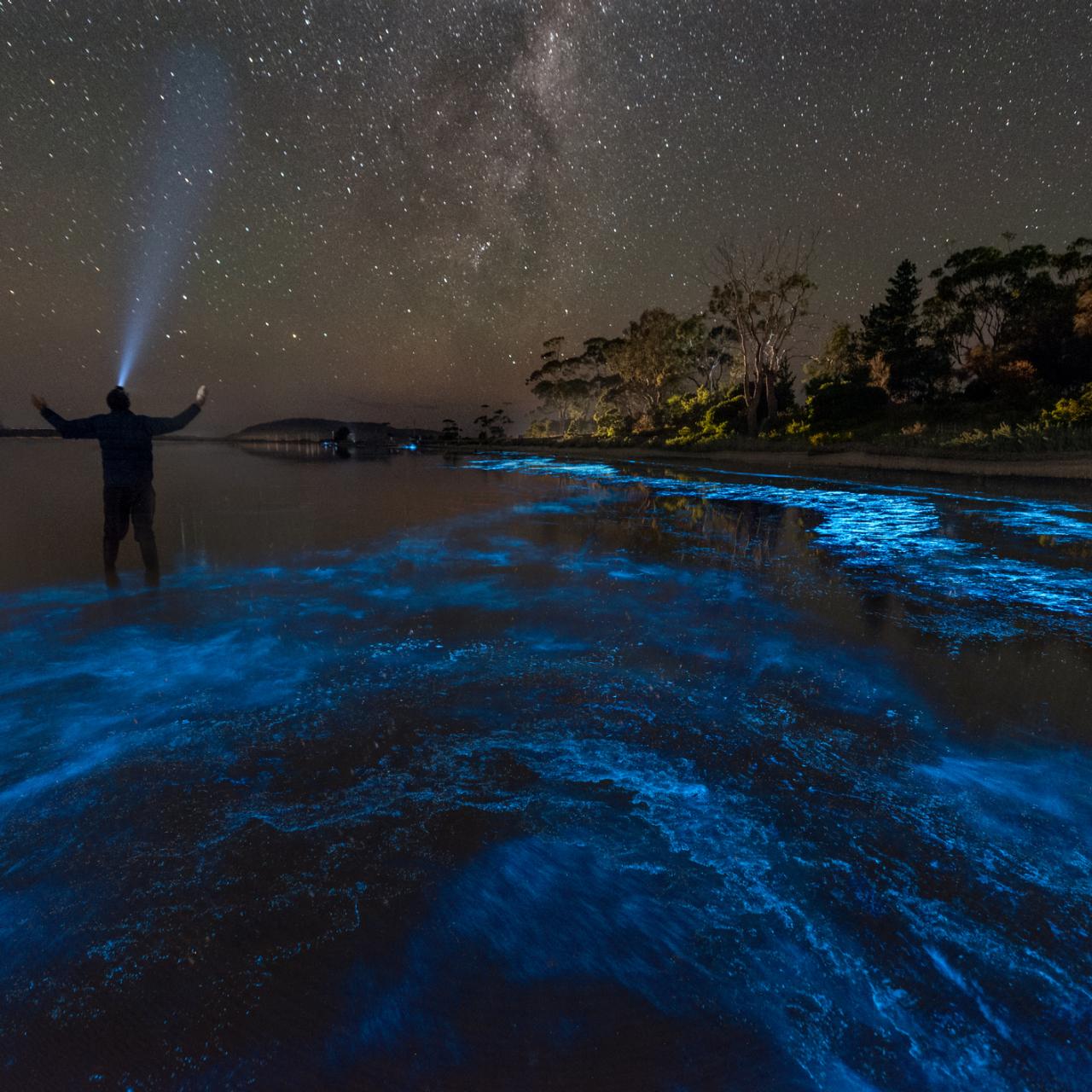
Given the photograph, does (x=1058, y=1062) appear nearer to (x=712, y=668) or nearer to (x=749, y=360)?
(x=712, y=668)

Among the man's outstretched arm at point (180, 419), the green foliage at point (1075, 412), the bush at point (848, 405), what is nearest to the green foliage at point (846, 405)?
the bush at point (848, 405)

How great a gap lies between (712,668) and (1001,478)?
730 inches

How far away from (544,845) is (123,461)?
5.93 m

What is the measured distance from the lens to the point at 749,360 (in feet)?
110

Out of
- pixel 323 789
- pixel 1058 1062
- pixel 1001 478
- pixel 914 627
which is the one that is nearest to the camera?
pixel 1058 1062

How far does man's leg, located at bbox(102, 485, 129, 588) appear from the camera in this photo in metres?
5.96

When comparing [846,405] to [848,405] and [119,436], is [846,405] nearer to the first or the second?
[848,405]

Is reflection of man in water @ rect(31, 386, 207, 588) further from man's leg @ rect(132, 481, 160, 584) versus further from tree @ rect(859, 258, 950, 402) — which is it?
tree @ rect(859, 258, 950, 402)

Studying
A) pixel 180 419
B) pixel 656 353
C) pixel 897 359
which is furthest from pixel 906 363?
pixel 180 419

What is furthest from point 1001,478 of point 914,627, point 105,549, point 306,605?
point 105,549

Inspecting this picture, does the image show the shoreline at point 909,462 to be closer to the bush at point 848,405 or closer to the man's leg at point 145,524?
the bush at point 848,405

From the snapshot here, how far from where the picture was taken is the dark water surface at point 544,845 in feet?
4.58

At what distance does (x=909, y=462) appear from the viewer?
21094 mm

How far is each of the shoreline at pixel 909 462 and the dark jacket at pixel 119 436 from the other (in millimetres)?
20232
